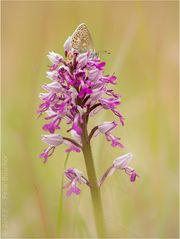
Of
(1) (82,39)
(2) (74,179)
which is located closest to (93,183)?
(2) (74,179)

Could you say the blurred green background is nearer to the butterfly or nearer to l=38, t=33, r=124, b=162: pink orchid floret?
l=38, t=33, r=124, b=162: pink orchid floret

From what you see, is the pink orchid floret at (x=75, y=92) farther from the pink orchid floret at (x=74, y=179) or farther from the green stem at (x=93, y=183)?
the pink orchid floret at (x=74, y=179)

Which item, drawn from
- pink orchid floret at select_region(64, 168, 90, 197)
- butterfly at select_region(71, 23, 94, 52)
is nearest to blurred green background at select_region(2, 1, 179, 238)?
pink orchid floret at select_region(64, 168, 90, 197)

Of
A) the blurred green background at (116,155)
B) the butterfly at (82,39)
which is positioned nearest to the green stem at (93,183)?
the blurred green background at (116,155)

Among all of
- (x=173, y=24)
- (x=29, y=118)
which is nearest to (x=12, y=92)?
(x=29, y=118)

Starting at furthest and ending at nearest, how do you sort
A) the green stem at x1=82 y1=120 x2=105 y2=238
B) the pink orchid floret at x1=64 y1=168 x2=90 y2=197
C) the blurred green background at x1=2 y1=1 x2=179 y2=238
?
the blurred green background at x1=2 y1=1 x2=179 y2=238, the pink orchid floret at x1=64 y1=168 x2=90 y2=197, the green stem at x1=82 y1=120 x2=105 y2=238
